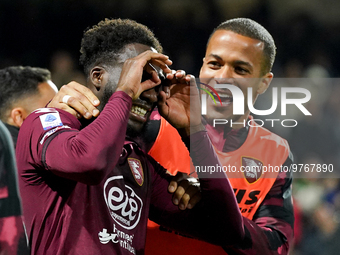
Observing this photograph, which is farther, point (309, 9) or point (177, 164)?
point (309, 9)

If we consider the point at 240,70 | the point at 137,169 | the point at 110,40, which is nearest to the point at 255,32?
the point at 240,70

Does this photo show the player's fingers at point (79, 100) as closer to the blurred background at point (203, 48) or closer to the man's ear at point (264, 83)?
the man's ear at point (264, 83)

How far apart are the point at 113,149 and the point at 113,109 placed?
15 cm

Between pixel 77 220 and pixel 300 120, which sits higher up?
pixel 300 120

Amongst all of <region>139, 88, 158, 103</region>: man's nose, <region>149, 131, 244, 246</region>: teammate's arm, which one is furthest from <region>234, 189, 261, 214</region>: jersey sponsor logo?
<region>139, 88, 158, 103</region>: man's nose

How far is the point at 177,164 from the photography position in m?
2.10

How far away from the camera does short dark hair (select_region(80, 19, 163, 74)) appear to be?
174 centimetres

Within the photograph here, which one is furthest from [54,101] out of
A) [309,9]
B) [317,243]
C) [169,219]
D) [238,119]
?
[309,9]

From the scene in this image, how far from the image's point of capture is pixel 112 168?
4.18ft

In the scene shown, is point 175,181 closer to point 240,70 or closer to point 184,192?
point 184,192

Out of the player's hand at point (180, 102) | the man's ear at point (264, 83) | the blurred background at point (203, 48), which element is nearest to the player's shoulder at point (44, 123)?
the player's hand at point (180, 102)

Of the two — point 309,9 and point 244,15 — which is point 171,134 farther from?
point 309,9

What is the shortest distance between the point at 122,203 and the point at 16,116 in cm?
181

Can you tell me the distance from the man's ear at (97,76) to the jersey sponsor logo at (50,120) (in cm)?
38
